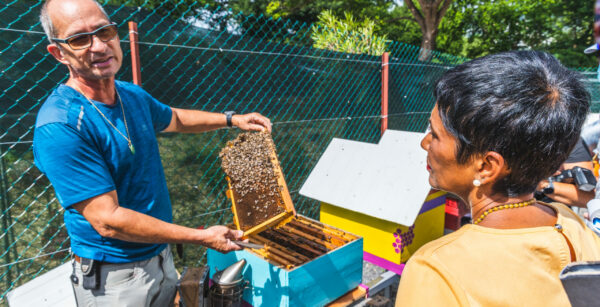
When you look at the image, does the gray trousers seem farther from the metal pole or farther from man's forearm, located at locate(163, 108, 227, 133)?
the metal pole

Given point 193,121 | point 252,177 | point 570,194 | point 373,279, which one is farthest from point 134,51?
point 570,194

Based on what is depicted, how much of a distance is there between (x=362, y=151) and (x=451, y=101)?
206 cm

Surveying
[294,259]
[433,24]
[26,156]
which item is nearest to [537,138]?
[294,259]

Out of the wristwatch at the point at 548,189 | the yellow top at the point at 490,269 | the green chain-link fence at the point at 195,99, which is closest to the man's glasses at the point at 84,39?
the green chain-link fence at the point at 195,99

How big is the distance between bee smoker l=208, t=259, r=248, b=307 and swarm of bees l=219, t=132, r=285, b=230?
0.88 feet

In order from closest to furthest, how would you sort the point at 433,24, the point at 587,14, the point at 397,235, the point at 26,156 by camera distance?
the point at 397,235 < the point at 26,156 < the point at 433,24 < the point at 587,14

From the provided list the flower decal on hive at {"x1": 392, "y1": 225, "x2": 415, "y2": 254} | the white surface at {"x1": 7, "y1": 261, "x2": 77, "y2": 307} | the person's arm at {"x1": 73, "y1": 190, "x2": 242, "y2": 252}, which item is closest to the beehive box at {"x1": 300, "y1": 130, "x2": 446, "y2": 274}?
the flower decal on hive at {"x1": 392, "y1": 225, "x2": 415, "y2": 254}

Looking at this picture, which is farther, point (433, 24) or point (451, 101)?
point (433, 24)

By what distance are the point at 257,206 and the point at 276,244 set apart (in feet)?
0.85

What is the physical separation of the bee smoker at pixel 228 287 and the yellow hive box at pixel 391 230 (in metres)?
1.12

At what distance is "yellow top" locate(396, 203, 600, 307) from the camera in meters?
0.89


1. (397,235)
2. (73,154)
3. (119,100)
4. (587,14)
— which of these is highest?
(587,14)

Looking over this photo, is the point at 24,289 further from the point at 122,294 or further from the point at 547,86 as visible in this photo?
the point at 547,86

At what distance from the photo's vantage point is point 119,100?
5.99 feet
